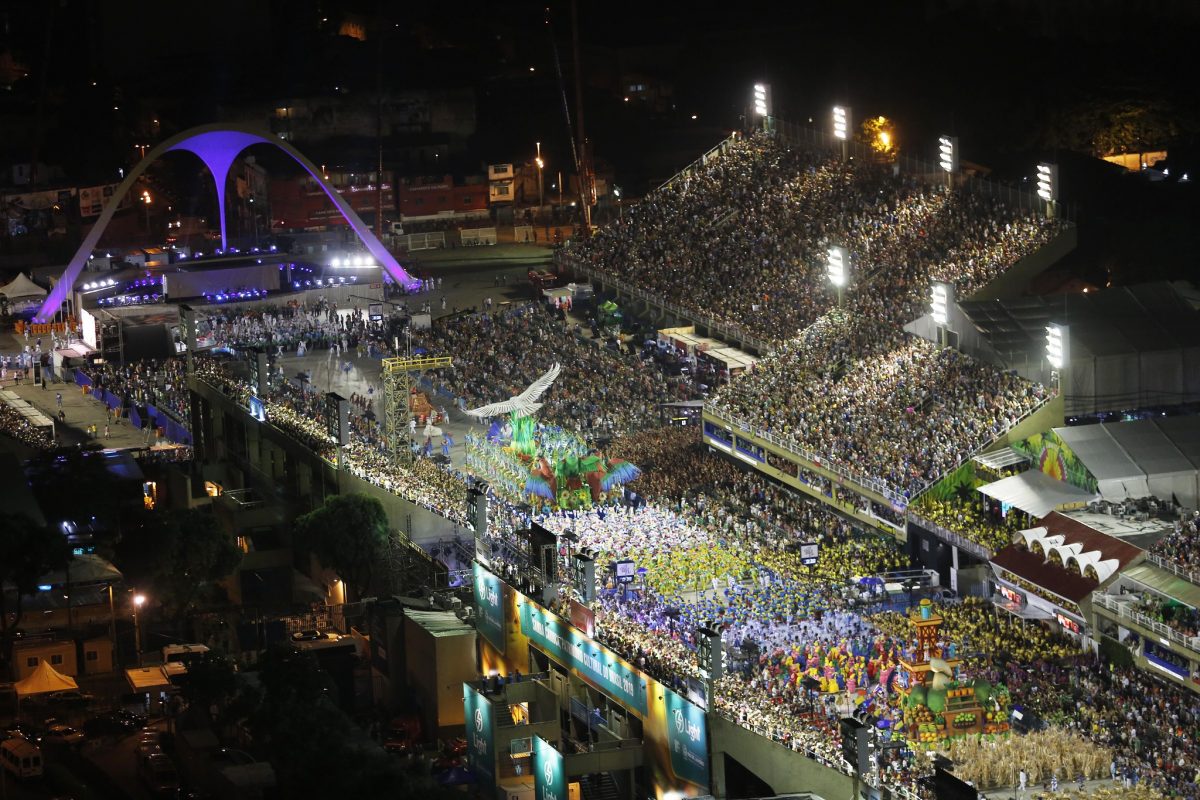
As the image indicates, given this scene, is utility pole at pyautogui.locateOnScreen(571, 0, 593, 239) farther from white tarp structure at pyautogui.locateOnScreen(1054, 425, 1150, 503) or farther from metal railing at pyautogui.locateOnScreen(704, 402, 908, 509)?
white tarp structure at pyautogui.locateOnScreen(1054, 425, 1150, 503)

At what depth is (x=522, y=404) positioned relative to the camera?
60.8 m

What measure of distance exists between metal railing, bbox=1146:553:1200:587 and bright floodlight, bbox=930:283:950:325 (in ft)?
43.6

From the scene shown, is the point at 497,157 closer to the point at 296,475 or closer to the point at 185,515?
the point at 296,475

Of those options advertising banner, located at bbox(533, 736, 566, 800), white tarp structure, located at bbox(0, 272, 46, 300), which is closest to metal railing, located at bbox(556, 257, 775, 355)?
white tarp structure, located at bbox(0, 272, 46, 300)

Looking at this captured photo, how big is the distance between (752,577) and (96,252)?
4972 centimetres

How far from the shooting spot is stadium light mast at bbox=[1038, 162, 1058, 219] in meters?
62.8

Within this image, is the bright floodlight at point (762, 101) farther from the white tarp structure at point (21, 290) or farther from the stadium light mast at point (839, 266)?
the white tarp structure at point (21, 290)

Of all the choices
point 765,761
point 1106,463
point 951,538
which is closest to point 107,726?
point 765,761

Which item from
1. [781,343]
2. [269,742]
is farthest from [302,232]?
[269,742]

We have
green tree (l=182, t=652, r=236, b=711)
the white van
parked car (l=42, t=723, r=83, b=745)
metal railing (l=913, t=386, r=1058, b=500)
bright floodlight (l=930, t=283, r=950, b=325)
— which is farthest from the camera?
bright floodlight (l=930, t=283, r=950, b=325)

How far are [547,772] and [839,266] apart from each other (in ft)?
89.7

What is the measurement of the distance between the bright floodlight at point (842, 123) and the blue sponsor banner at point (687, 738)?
117ft

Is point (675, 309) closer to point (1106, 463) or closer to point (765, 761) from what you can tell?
point (1106, 463)

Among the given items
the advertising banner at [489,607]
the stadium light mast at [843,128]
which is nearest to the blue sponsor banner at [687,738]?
the advertising banner at [489,607]
